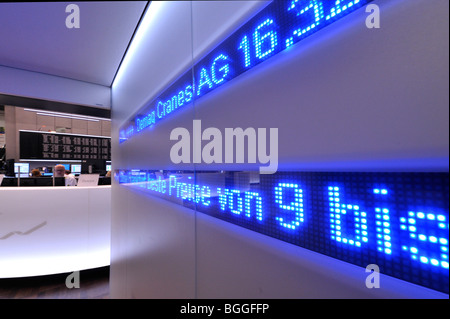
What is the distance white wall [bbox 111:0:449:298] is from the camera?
0.36 m

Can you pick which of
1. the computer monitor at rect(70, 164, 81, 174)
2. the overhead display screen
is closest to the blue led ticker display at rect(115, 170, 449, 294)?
the computer monitor at rect(70, 164, 81, 174)

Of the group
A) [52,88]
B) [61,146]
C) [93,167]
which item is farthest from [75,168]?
[52,88]

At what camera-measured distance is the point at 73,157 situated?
6.97 m

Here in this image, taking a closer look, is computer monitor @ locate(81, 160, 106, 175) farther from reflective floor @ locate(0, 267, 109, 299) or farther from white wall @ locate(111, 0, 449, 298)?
white wall @ locate(111, 0, 449, 298)

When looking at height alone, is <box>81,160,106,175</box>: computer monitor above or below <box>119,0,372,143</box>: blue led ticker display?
below

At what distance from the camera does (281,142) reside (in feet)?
2.03

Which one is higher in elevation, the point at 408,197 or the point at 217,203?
the point at 408,197

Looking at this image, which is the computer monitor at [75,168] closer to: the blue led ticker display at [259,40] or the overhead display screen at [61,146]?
the overhead display screen at [61,146]

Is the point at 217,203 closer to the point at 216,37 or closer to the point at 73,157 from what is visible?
the point at 216,37

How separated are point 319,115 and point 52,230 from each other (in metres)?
3.69

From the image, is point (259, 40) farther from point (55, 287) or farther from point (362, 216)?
point (55, 287)

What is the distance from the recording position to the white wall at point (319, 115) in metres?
0.36
